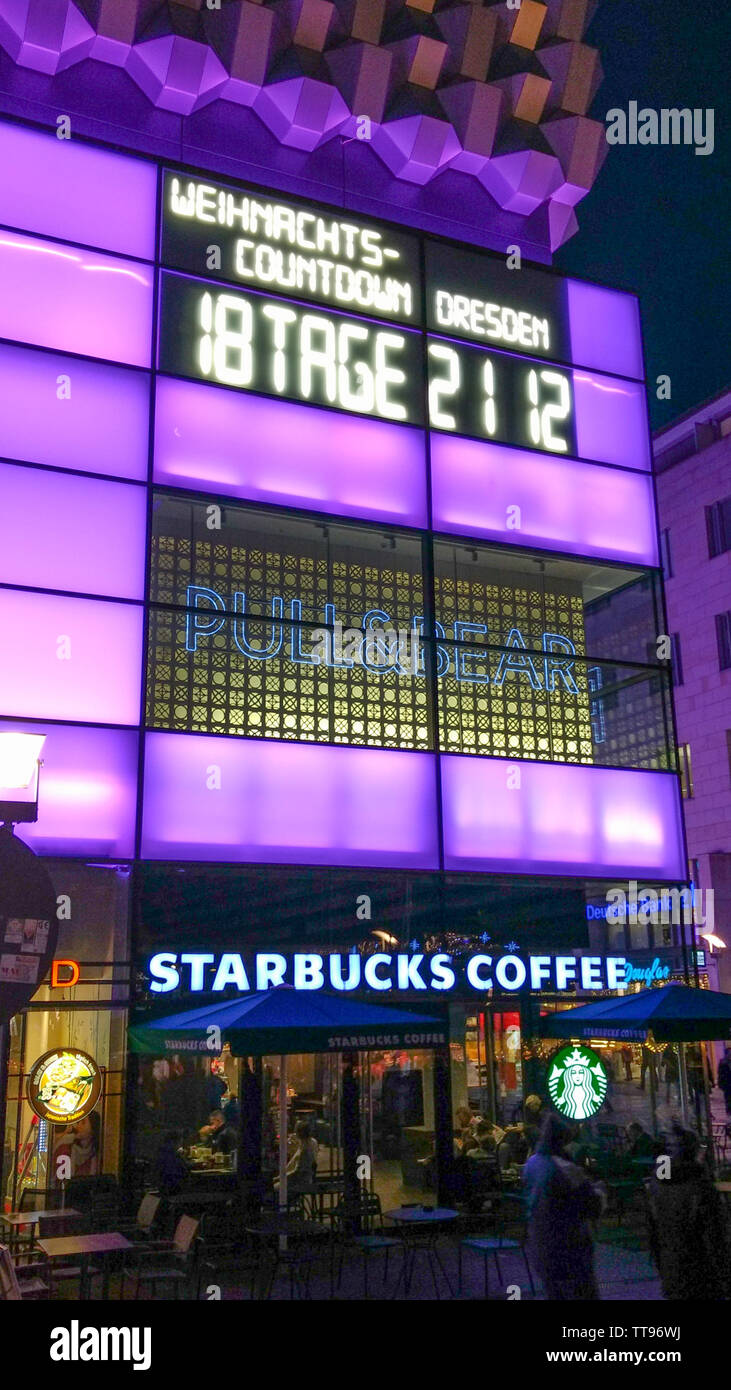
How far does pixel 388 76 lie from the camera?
18.3 metres

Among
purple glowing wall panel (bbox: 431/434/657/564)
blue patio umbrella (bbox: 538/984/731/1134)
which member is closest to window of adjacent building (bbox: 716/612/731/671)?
purple glowing wall panel (bbox: 431/434/657/564)

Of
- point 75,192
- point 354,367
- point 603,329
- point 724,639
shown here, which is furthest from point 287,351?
point 724,639

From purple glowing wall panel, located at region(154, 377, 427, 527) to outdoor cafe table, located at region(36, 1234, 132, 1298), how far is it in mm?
8787

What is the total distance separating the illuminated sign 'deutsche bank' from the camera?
1366 cm

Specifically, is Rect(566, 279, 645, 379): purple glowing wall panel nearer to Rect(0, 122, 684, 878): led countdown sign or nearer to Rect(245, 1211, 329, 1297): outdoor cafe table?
Rect(0, 122, 684, 878): led countdown sign

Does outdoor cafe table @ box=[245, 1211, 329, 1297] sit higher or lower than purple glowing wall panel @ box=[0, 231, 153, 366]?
lower

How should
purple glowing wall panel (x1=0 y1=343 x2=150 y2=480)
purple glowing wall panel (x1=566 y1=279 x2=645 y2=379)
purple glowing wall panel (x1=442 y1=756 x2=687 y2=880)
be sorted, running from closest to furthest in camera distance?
purple glowing wall panel (x1=0 y1=343 x2=150 y2=480) → purple glowing wall panel (x1=442 y1=756 x2=687 y2=880) → purple glowing wall panel (x1=566 y1=279 x2=645 y2=379)

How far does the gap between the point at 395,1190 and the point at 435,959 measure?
134 inches

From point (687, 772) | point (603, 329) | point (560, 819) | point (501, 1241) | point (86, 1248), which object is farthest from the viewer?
point (687, 772)

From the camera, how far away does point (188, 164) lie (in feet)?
55.1

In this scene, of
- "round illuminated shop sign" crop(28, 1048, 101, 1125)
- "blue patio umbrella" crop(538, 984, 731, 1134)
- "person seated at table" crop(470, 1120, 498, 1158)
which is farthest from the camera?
"person seated at table" crop(470, 1120, 498, 1158)

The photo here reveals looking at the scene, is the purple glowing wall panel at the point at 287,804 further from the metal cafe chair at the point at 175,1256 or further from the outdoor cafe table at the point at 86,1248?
the outdoor cafe table at the point at 86,1248

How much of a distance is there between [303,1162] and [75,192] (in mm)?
12836

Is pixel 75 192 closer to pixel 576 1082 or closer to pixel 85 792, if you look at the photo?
pixel 85 792
